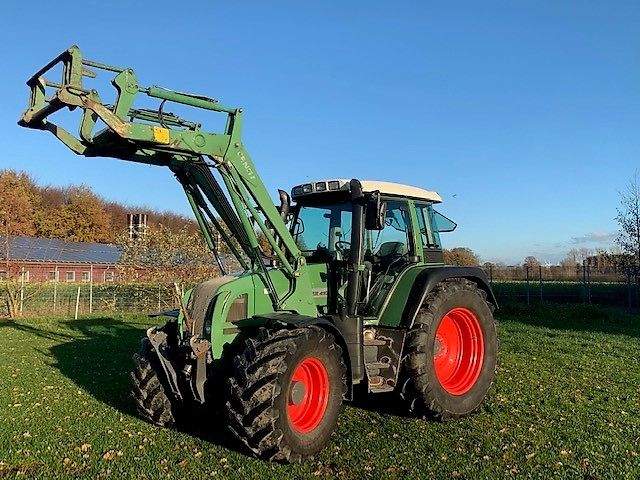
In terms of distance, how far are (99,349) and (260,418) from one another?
988 cm

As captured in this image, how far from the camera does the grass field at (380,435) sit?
5344 millimetres

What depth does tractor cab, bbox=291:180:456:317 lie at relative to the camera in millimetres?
6914

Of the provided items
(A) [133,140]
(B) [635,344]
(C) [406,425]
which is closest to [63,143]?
(A) [133,140]

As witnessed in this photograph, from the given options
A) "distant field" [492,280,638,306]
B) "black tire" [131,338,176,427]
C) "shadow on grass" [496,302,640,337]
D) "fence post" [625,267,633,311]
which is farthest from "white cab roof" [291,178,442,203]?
"distant field" [492,280,638,306]

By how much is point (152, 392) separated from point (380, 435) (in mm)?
2426

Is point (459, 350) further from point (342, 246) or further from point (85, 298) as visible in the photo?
point (85, 298)

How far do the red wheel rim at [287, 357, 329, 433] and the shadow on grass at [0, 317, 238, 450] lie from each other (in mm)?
680

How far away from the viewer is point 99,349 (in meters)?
13.9

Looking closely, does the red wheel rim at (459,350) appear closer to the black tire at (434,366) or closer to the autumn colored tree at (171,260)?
the black tire at (434,366)

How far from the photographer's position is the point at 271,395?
17.0 feet

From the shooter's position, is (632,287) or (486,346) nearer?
(486,346)

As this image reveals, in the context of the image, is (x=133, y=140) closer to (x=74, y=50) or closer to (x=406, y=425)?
(x=74, y=50)

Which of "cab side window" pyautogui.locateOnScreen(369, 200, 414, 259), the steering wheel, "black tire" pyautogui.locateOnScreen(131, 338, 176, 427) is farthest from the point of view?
"cab side window" pyautogui.locateOnScreen(369, 200, 414, 259)

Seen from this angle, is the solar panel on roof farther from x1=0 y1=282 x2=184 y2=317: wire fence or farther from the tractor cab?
the tractor cab
